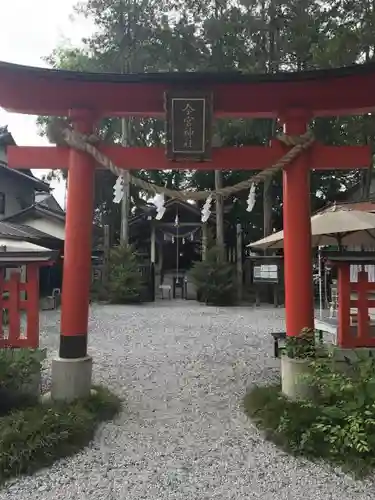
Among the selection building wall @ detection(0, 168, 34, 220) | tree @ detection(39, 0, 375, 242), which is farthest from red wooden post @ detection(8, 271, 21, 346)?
building wall @ detection(0, 168, 34, 220)

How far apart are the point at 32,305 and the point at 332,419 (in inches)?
135

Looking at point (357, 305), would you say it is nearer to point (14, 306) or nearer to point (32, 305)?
point (32, 305)

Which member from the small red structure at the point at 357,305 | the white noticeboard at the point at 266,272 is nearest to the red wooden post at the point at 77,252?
the small red structure at the point at 357,305

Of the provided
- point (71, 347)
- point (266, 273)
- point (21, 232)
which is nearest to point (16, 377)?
point (71, 347)

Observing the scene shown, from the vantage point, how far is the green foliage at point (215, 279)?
53.5 feet

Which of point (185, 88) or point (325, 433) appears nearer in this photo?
point (325, 433)

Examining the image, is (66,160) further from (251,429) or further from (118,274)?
(118,274)

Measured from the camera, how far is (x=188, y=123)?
5090 millimetres

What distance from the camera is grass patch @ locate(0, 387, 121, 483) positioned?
3.58 metres

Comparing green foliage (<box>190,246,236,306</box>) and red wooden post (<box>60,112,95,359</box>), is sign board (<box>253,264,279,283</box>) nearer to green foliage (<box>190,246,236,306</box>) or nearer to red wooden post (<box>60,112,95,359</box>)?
green foliage (<box>190,246,236,306</box>)

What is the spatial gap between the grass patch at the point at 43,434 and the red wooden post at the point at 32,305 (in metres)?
0.78

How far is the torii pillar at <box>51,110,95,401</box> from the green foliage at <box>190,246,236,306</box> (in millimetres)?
11317

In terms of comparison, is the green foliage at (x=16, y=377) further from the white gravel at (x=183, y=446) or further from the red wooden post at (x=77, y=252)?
the white gravel at (x=183, y=446)

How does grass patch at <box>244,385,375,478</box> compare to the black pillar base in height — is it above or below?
below
